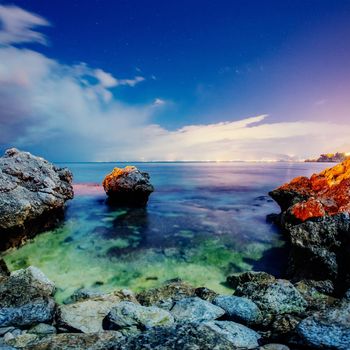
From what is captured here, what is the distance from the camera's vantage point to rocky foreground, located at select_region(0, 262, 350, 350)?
425cm

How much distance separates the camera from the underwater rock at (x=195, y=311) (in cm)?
558

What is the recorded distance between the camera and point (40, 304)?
6090mm

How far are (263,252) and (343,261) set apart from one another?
4.51m

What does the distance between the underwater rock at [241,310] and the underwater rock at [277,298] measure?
1.41ft

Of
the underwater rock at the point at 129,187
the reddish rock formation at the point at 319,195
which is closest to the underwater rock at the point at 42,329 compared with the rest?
the reddish rock formation at the point at 319,195

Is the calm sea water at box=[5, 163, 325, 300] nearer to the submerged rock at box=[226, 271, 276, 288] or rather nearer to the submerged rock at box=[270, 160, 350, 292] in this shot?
the submerged rock at box=[226, 271, 276, 288]

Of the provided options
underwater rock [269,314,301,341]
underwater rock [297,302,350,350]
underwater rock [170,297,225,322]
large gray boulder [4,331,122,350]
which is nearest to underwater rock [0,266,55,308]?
large gray boulder [4,331,122,350]

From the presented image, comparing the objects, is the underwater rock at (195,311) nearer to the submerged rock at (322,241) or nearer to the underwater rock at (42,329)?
the underwater rock at (42,329)

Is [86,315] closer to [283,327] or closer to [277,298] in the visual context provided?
[283,327]

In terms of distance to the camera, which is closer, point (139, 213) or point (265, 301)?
point (265, 301)

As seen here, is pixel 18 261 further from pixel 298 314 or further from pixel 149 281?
pixel 298 314

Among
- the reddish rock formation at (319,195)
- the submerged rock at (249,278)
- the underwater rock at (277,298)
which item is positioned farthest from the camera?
the reddish rock formation at (319,195)

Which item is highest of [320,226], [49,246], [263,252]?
[320,226]

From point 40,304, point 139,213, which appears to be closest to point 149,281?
point 40,304
